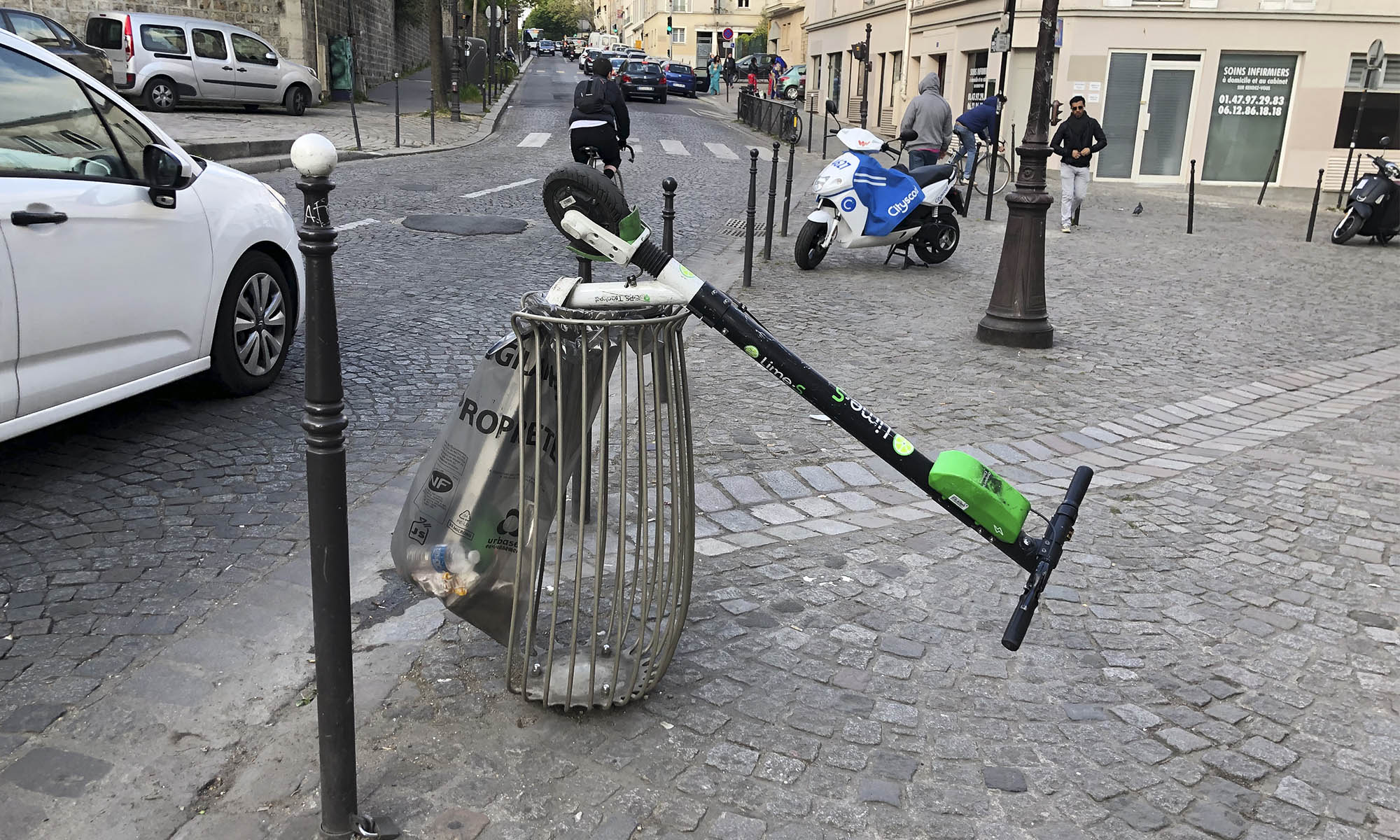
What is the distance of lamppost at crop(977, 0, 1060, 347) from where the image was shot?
7.66 metres

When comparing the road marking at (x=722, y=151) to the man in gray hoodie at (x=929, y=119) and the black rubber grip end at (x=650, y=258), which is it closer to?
the man in gray hoodie at (x=929, y=119)

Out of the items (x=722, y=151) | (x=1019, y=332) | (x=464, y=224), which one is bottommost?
(x=1019, y=332)

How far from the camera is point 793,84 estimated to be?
3794cm

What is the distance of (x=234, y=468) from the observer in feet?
15.2

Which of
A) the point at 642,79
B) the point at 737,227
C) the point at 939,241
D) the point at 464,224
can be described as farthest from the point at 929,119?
the point at 642,79

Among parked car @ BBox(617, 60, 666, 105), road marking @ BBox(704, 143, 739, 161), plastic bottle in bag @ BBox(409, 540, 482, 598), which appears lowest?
plastic bottle in bag @ BBox(409, 540, 482, 598)

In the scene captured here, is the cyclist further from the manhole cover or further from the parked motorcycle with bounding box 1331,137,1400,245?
the parked motorcycle with bounding box 1331,137,1400,245

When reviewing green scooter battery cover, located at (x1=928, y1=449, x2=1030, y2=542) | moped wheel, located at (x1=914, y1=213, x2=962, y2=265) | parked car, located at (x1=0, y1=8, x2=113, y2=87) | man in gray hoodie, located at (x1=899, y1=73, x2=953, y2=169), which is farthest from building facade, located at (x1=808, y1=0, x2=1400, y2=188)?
green scooter battery cover, located at (x1=928, y1=449, x2=1030, y2=542)

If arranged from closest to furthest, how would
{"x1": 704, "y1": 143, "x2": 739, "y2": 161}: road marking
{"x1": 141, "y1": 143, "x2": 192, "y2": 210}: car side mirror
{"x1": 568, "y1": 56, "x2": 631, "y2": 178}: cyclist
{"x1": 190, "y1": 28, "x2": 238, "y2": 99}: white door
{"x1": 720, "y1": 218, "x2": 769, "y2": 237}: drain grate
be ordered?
{"x1": 141, "y1": 143, "x2": 192, "y2": 210}: car side mirror
{"x1": 720, "y1": 218, "x2": 769, "y2": 237}: drain grate
{"x1": 568, "y1": 56, "x2": 631, "y2": 178}: cyclist
{"x1": 190, "y1": 28, "x2": 238, "y2": 99}: white door
{"x1": 704, "y1": 143, "x2": 739, "y2": 161}: road marking

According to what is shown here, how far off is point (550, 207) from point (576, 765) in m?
1.42

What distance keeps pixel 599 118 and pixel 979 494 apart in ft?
35.4

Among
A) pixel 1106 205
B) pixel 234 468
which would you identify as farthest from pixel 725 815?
pixel 1106 205

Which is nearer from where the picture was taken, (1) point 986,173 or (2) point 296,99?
(1) point 986,173

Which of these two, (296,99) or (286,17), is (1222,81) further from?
(286,17)
